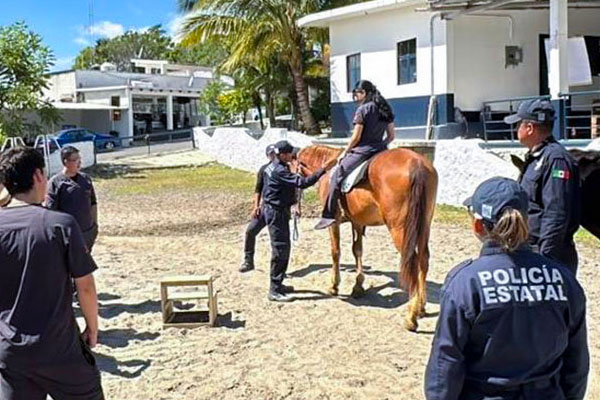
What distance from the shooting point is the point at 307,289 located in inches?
318

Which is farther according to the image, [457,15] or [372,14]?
[372,14]

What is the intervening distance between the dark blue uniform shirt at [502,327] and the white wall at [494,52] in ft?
50.6

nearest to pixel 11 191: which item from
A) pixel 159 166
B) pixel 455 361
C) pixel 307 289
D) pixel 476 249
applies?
pixel 455 361

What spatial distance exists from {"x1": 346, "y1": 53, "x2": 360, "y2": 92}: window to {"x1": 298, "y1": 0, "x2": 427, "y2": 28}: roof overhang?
1.23m

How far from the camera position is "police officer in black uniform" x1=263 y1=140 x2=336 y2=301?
755cm

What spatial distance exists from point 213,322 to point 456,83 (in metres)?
12.4

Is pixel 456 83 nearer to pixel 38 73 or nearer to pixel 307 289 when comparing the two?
pixel 307 289

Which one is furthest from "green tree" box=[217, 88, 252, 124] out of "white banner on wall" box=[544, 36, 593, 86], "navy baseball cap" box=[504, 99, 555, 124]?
"navy baseball cap" box=[504, 99, 555, 124]

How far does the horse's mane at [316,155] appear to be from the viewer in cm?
838

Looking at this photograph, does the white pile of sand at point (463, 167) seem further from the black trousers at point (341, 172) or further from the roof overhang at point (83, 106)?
the roof overhang at point (83, 106)

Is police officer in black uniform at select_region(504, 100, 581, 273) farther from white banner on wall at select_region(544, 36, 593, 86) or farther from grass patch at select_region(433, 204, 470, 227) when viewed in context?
white banner on wall at select_region(544, 36, 593, 86)

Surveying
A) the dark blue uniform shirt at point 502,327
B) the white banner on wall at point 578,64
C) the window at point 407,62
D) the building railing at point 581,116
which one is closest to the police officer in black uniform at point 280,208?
the dark blue uniform shirt at point 502,327

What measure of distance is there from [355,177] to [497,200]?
489 cm

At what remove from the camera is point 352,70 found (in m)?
21.2
